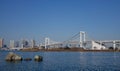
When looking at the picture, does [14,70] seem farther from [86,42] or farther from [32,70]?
[86,42]

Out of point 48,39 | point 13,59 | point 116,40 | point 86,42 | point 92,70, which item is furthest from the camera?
point 48,39

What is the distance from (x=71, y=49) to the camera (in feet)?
390

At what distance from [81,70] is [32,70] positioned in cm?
469

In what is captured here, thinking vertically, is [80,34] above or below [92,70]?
above

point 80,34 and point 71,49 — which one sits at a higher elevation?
point 80,34

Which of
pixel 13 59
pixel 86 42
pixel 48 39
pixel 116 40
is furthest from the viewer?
pixel 48 39

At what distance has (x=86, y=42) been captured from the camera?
11794 cm

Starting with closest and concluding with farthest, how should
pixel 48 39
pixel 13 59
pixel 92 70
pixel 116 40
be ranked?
pixel 92 70 → pixel 13 59 → pixel 116 40 → pixel 48 39

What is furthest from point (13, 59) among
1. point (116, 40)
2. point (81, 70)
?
point (116, 40)

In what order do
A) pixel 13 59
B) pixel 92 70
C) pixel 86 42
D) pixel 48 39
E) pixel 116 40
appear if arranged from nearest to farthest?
pixel 92 70, pixel 13 59, pixel 116 40, pixel 86 42, pixel 48 39

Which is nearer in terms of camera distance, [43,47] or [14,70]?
[14,70]

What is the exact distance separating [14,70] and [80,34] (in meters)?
96.1

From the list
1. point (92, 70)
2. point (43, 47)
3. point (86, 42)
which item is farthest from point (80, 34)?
point (92, 70)

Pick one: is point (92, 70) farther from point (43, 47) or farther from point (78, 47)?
point (43, 47)
